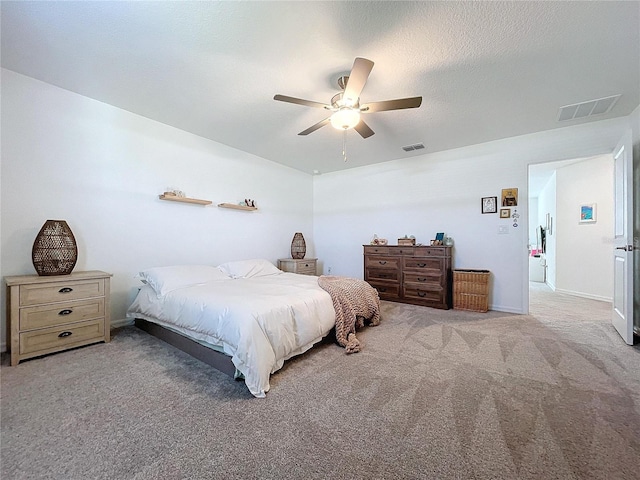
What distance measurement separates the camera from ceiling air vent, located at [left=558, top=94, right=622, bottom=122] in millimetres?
2847

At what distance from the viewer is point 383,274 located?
460cm

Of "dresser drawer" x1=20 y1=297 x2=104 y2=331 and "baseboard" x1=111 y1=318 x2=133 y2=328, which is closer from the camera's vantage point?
"dresser drawer" x1=20 y1=297 x2=104 y2=331

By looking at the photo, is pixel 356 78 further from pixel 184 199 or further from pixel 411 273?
pixel 411 273

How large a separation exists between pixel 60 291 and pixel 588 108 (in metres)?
5.83

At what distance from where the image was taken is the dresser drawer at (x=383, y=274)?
4473mm

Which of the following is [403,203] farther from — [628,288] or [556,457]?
[556,457]

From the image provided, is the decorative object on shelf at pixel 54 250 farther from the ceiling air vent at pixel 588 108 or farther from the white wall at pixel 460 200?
the ceiling air vent at pixel 588 108

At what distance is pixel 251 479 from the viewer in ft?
3.82

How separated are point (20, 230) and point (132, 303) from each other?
1.24 meters

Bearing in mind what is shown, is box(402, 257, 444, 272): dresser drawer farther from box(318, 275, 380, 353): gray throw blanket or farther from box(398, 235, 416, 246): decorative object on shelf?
box(318, 275, 380, 353): gray throw blanket

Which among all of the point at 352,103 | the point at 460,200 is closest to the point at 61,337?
the point at 352,103

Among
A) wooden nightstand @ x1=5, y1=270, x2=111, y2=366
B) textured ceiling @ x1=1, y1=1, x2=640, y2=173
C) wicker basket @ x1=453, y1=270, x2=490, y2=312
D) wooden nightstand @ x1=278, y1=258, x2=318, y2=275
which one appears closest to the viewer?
textured ceiling @ x1=1, y1=1, x2=640, y2=173

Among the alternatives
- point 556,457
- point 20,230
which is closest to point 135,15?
point 20,230

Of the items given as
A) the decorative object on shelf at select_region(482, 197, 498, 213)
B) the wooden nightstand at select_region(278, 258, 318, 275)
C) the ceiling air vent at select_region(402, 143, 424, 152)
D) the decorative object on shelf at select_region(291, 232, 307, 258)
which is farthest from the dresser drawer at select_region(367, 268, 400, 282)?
the ceiling air vent at select_region(402, 143, 424, 152)
